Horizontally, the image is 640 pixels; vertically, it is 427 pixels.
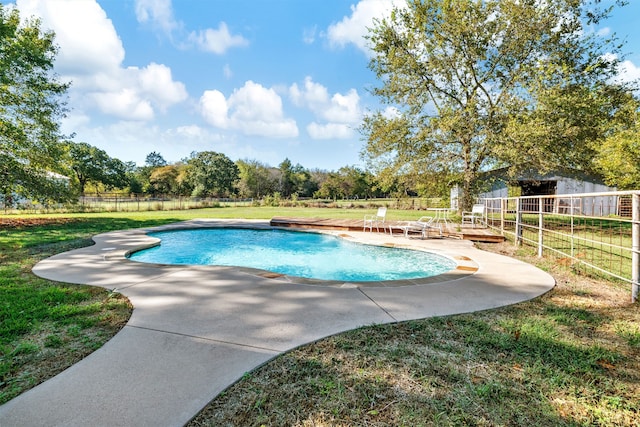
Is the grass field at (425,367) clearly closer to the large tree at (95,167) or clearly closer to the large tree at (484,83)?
the large tree at (484,83)

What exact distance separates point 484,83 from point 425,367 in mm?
16090

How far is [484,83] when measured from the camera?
47.1 feet

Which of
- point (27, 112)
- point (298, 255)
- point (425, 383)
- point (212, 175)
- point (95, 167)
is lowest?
point (298, 255)

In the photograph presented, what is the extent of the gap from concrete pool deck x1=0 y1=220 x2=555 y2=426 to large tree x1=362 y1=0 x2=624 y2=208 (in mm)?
9322

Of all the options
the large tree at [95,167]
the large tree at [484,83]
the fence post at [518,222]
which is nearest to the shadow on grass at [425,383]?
the fence post at [518,222]

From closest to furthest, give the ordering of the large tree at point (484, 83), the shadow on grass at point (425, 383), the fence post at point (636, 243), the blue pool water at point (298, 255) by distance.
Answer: the shadow on grass at point (425, 383) < the fence post at point (636, 243) < the blue pool water at point (298, 255) < the large tree at point (484, 83)

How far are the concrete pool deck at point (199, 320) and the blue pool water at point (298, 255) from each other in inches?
49.8

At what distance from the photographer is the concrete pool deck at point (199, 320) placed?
1652mm

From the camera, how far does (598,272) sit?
4.99 metres

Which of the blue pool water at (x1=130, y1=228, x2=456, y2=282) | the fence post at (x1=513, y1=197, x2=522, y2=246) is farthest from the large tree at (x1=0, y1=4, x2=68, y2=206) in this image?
the fence post at (x1=513, y1=197, x2=522, y2=246)

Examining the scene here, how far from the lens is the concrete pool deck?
1652 mm

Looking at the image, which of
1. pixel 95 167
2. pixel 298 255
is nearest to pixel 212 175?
pixel 95 167

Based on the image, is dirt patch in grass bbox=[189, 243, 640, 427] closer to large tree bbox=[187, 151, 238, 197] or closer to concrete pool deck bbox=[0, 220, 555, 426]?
concrete pool deck bbox=[0, 220, 555, 426]

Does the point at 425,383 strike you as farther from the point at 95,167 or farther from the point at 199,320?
the point at 95,167
